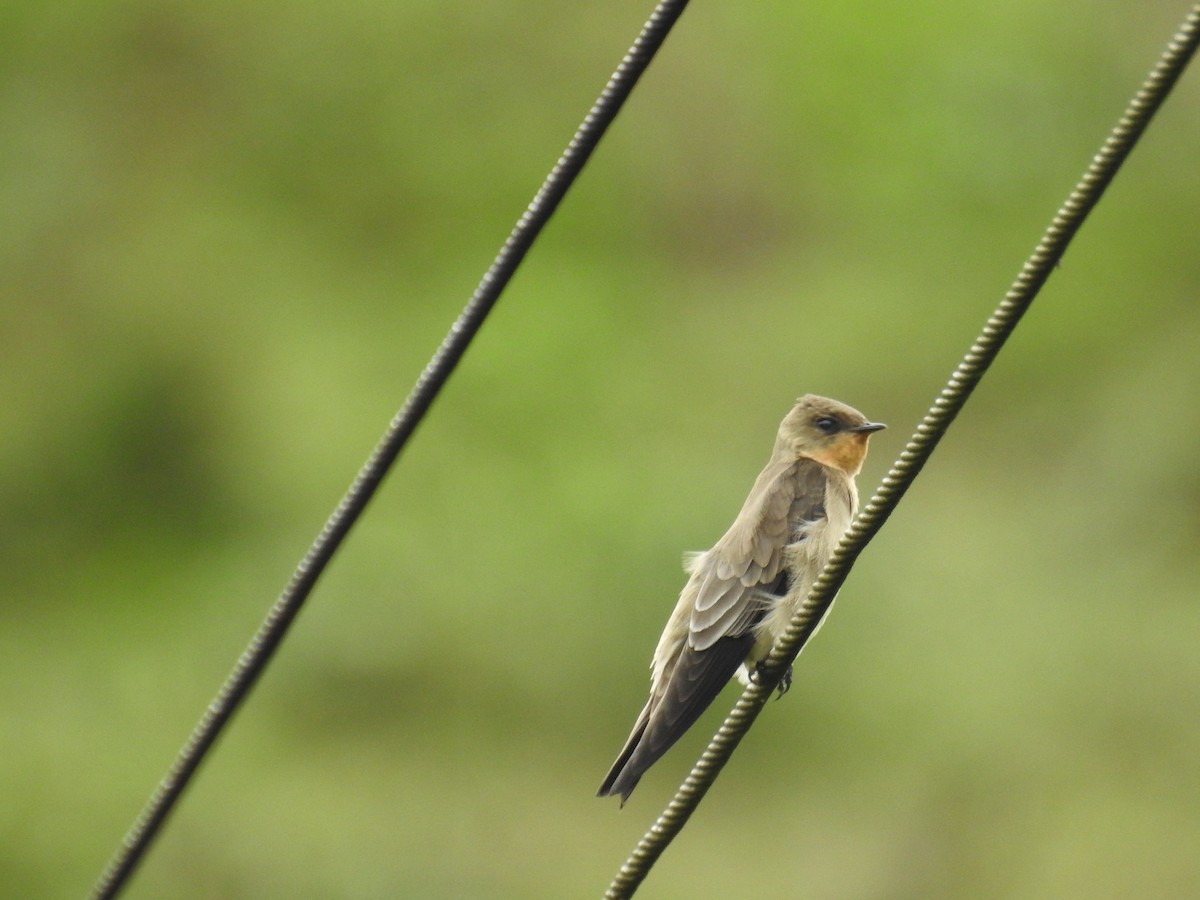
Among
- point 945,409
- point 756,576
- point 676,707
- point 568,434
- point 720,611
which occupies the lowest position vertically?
point 568,434

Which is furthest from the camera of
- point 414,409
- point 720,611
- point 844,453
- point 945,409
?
point 844,453

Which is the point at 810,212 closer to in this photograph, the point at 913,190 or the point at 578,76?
the point at 913,190

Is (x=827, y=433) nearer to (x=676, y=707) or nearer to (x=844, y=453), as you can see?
(x=844, y=453)

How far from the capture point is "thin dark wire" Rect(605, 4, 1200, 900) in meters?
2.16

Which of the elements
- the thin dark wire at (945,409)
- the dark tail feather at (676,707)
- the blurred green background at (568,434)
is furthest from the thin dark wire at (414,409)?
the blurred green background at (568,434)

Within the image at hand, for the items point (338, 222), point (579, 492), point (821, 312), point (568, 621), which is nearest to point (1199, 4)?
point (568, 621)

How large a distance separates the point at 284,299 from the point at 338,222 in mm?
1906

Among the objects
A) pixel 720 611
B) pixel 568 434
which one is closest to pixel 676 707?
pixel 720 611

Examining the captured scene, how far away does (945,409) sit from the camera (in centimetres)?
259

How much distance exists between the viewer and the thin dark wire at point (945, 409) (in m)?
2.16

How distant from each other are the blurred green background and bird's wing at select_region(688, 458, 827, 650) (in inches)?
369

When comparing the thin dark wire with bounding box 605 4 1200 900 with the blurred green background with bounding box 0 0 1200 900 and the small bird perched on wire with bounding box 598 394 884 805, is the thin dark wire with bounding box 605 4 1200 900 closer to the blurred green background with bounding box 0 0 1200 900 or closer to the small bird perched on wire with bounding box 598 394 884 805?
the small bird perched on wire with bounding box 598 394 884 805

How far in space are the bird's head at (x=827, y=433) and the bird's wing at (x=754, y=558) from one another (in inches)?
3.0

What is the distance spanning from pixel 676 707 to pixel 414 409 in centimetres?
145
